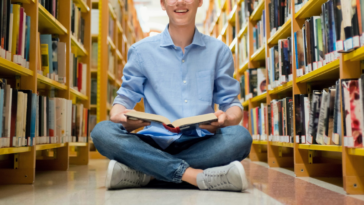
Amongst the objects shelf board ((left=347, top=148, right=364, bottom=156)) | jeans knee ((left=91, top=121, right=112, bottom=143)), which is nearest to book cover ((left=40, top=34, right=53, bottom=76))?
jeans knee ((left=91, top=121, right=112, bottom=143))

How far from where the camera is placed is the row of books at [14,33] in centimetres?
164

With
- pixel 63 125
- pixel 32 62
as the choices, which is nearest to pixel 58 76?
pixel 63 125

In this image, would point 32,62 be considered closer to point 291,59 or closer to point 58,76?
point 58,76

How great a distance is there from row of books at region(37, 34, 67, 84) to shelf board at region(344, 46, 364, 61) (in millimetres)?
1631

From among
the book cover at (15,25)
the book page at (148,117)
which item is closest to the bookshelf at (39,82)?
the book cover at (15,25)

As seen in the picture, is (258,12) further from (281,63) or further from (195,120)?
(195,120)

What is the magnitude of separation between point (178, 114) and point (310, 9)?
1018 millimetres

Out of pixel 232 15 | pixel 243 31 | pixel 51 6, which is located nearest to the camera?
pixel 51 6

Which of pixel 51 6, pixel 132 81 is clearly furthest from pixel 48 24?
pixel 132 81

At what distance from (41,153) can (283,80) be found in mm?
2053

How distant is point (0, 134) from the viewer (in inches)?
59.8

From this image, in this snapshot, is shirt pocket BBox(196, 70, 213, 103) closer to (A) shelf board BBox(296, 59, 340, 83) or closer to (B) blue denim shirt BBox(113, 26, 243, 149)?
(B) blue denim shirt BBox(113, 26, 243, 149)

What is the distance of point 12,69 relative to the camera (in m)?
1.65

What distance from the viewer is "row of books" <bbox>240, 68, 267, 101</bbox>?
3249 mm
